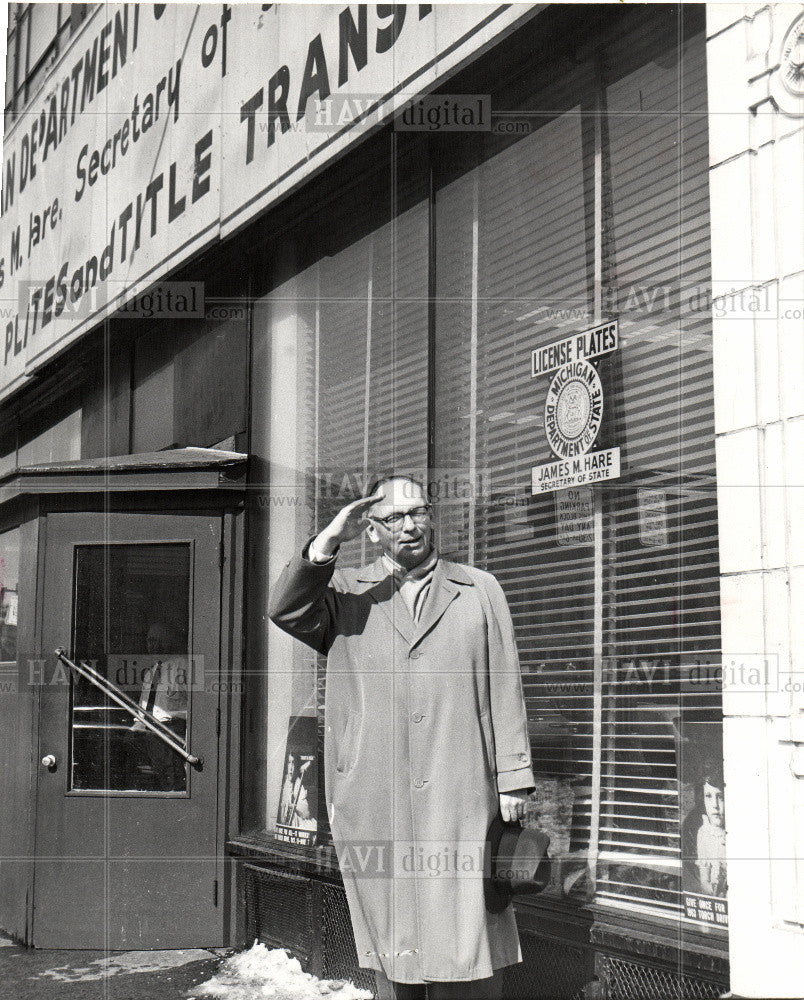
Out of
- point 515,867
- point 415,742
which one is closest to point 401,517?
point 415,742

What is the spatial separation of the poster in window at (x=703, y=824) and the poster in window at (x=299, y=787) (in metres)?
2.33

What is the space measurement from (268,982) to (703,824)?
2.55 meters

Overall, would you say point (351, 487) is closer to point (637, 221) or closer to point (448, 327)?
point (448, 327)

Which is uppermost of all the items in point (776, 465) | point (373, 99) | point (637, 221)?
point (373, 99)

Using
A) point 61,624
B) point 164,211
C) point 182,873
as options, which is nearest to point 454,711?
point 182,873

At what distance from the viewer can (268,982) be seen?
5570 millimetres

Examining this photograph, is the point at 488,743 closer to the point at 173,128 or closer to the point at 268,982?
the point at 268,982

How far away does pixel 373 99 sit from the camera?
5582 mm

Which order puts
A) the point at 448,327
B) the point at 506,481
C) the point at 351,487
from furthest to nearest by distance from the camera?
the point at 351,487
the point at 448,327
the point at 506,481

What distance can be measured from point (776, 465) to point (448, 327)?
82.0 inches

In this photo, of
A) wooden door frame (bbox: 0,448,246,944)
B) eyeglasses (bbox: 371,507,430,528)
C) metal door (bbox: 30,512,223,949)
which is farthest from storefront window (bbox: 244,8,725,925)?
eyeglasses (bbox: 371,507,430,528)

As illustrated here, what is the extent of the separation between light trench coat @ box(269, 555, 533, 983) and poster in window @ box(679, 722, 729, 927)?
649 millimetres

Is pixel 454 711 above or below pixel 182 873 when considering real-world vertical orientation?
above

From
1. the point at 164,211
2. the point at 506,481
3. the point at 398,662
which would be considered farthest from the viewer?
the point at 164,211
